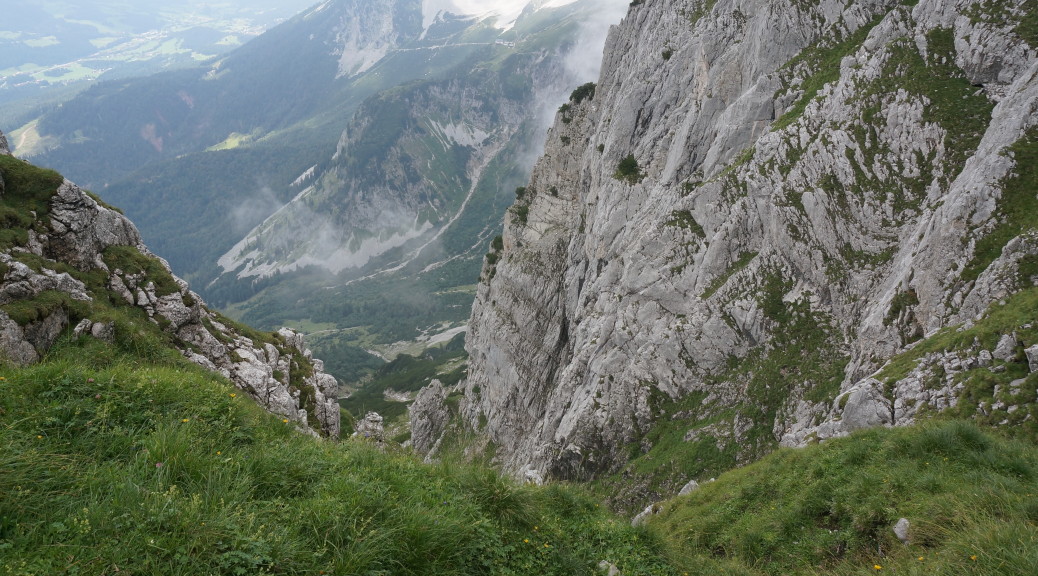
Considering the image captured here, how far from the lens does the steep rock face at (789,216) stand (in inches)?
1049

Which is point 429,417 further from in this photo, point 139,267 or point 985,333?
point 985,333

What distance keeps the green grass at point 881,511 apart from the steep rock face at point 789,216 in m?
8.11

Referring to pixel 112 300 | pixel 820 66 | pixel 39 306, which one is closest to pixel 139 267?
pixel 112 300

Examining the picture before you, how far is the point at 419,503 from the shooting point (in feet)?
24.9

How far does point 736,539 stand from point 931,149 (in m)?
31.8

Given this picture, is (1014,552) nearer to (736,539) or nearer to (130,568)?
(736,539)

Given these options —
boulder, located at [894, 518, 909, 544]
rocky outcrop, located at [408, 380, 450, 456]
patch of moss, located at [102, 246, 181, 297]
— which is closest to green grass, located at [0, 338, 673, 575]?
boulder, located at [894, 518, 909, 544]

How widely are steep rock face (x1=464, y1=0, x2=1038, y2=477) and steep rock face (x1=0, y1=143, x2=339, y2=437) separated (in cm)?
2550

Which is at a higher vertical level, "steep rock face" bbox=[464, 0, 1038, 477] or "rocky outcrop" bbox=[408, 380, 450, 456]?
"steep rock face" bbox=[464, 0, 1038, 477]

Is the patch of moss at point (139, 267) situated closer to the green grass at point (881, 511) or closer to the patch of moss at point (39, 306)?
the patch of moss at point (39, 306)

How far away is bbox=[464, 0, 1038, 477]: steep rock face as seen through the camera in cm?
2666

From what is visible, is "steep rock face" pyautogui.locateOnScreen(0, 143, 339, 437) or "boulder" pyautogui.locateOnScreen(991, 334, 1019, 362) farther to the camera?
"boulder" pyautogui.locateOnScreen(991, 334, 1019, 362)

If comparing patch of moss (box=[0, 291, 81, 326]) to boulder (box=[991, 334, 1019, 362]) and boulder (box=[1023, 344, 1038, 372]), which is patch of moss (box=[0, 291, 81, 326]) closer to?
boulder (box=[1023, 344, 1038, 372])

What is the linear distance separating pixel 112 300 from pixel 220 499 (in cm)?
1979
